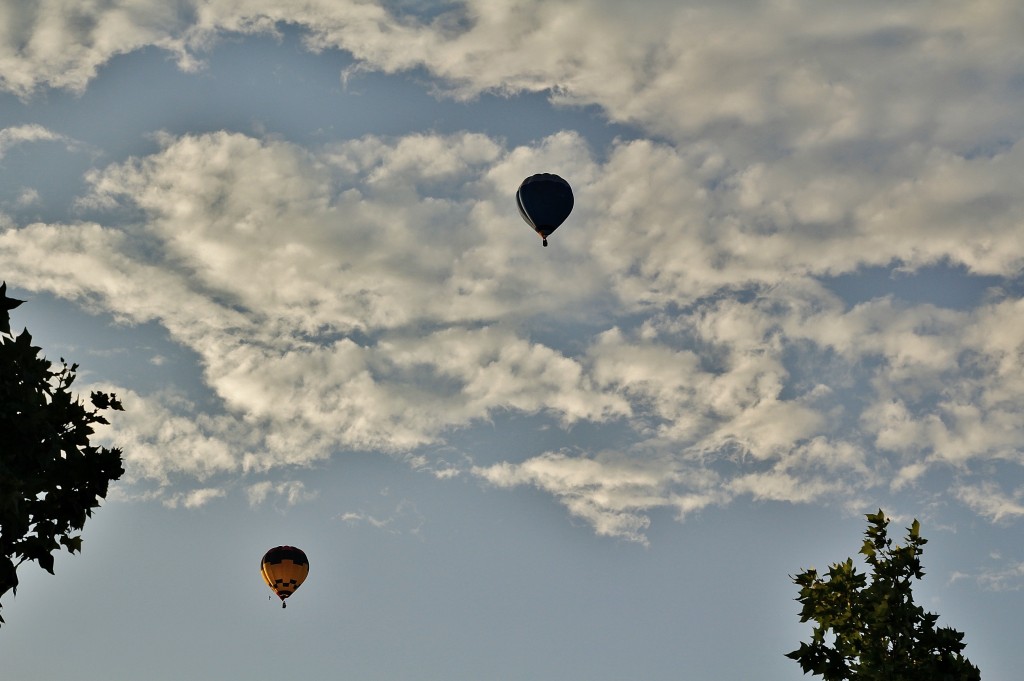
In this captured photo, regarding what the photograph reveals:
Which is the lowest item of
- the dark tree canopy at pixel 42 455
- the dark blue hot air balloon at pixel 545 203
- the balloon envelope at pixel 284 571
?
the dark tree canopy at pixel 42 455

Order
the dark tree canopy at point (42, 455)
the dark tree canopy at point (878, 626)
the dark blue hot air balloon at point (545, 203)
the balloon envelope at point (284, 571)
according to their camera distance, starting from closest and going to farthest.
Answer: the dark tree canopy at point (42, 455)
the dark tree canopy at point (878, 626)
the dark blue hot air balloon at point (545, 203)
the balloon envelope at point (284, 571)

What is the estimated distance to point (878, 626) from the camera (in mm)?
28984

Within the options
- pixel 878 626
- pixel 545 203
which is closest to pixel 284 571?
pixel 545 203

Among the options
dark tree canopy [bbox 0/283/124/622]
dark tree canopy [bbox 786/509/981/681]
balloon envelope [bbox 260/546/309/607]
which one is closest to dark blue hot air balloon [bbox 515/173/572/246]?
balloon envelope [bbox 260/546/309/607]

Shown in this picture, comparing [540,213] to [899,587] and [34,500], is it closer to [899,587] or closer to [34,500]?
[899,587]

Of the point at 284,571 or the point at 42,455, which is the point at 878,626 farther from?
the point at 284,571

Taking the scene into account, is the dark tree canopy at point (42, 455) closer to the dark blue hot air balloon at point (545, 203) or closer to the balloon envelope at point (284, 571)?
the dark blue hot air balloon at point (545, 203)

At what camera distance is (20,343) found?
17.8 metres

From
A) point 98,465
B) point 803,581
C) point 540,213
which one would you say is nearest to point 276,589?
point 540,213

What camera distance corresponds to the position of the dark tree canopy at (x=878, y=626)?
2809cm

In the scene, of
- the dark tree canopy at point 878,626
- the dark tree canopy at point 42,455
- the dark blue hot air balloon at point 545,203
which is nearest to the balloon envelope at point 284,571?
the dark blue hot air balloon at point 545,203

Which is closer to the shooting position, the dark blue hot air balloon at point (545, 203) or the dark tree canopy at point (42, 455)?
the dark tree canopy at point (42, 455)

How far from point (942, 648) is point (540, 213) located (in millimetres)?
41854

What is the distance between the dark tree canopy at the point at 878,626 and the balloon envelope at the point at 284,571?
4513cm
